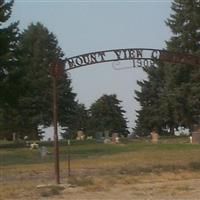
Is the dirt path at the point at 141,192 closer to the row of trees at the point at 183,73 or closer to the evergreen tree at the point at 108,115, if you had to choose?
the row of trees at the point at 183,73

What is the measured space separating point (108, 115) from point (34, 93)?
37.5 metres

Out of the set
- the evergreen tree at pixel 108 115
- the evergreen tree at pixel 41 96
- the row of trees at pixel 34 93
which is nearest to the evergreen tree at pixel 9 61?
the row of trees at pixel 34 93

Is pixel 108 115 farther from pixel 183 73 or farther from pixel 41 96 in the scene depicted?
pixel 183 73

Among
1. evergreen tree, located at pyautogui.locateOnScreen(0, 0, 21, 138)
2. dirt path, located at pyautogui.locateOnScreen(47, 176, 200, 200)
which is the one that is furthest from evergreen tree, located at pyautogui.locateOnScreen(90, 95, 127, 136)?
dirt path, located at pyautogui.locateOnScreen(47, 176, 200, 200)

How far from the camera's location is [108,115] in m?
100

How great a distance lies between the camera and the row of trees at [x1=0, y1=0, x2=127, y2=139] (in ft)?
152

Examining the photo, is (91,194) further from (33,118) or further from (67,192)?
(33,118)

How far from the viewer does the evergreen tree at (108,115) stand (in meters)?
97.8

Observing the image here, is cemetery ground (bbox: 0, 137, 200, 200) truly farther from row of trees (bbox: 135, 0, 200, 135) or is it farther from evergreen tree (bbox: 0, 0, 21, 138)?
row of trees (bbox: 135, 0, 200, 135)

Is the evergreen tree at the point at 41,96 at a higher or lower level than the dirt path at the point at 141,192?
higher

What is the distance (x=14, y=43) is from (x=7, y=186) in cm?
3029

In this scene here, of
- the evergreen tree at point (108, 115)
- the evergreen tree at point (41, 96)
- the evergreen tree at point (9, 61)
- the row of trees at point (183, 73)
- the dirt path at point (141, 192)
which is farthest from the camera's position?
the evergreen tree at point (108, 115)

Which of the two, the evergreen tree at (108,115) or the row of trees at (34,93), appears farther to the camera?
the evergreen tree at (108,115)

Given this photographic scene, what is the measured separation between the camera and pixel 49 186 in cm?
1802
